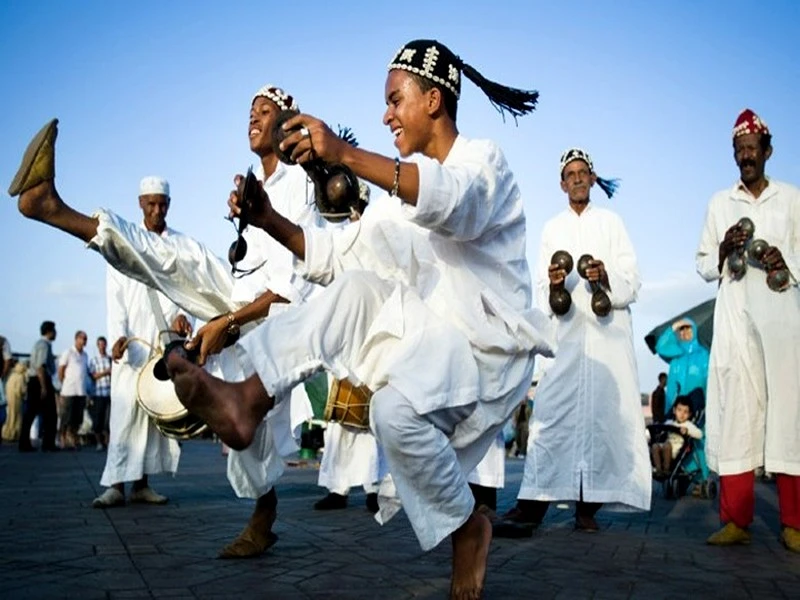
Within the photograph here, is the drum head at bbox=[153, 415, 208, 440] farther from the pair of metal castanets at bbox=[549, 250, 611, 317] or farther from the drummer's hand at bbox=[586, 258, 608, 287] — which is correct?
the drummer's hand at bbox=[586, 258, 608, 287]

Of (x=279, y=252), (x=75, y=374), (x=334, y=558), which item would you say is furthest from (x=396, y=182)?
(x=75, y=374)

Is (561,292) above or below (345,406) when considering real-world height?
above

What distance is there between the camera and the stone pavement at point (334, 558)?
3.82m

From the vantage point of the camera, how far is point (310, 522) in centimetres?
633

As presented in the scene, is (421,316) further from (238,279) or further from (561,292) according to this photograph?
(561,292)

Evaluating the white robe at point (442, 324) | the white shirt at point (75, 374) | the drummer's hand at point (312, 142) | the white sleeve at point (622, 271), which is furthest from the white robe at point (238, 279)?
the white shirt at point (75, 374)

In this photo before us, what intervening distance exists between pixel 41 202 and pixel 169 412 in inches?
56.4

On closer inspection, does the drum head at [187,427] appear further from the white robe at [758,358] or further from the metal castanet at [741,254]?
the metal castanet at [741,254]

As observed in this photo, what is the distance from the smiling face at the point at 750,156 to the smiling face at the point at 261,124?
3.24m

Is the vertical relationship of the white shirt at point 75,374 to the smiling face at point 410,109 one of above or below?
below

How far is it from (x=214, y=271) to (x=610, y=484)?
10.6 feet

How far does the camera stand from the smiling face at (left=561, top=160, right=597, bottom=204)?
279 inches

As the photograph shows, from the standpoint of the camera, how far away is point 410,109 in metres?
3.72

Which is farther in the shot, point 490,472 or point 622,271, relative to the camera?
point 622,271
